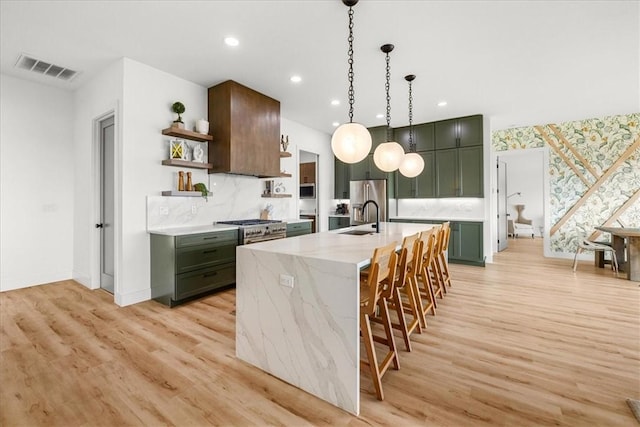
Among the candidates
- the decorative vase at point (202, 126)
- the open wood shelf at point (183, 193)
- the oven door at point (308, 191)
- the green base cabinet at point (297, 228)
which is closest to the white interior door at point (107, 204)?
the open wood shelf at point (183, 193)

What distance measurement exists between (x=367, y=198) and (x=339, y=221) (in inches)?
35.7

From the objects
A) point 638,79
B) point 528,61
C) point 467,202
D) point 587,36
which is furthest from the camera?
point 467,202

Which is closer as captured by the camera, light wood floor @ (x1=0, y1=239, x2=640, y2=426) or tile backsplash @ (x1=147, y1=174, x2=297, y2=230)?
light wood floor @ (x1=0, y1=239, x2=640, y2=426)

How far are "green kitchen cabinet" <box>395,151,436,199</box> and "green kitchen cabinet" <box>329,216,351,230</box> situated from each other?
127cm

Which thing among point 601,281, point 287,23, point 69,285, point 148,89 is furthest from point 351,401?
point 601,281

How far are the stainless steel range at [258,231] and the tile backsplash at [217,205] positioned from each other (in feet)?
0.71

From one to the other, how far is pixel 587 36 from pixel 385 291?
326cm

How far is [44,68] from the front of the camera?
3.55 meters

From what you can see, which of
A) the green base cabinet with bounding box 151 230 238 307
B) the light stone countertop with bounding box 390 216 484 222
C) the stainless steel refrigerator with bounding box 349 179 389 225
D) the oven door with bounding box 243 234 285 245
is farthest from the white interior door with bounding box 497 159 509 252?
the green base cabinet with bounding box 151 230 238 307

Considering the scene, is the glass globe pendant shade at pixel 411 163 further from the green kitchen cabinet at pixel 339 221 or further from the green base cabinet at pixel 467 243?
the green kitchen cabinet at pixel 339 221

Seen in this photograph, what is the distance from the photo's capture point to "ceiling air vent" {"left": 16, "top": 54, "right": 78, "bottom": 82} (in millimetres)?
3339

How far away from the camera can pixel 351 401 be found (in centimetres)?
162

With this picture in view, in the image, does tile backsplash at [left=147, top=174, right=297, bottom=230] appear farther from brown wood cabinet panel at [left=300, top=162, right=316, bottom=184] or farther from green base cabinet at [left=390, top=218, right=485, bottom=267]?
green base cabinet at [left=390, top=218, right=485, bottom=267]

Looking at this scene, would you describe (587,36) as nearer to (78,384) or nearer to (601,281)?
(601,281)
